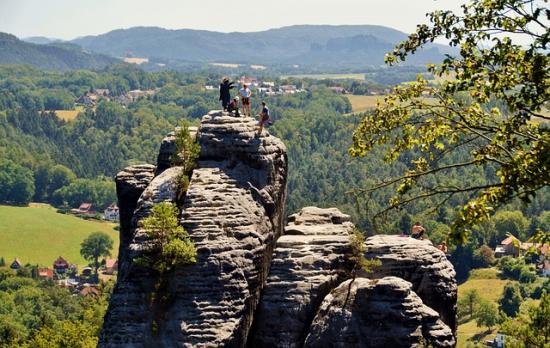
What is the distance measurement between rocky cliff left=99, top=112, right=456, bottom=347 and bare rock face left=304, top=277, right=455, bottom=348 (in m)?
0.04

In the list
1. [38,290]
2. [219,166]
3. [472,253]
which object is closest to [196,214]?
[219,166]

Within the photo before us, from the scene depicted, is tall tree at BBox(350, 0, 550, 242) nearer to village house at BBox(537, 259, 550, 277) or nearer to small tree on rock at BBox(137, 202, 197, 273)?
small tree on rock at BBox(137, 202, 197, 273)

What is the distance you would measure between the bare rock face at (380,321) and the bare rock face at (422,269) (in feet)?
9.20

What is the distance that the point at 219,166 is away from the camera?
3731 centimetres

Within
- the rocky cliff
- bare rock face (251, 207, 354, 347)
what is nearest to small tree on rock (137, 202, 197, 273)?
the rocky cliff

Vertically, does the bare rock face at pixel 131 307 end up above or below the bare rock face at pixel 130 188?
below

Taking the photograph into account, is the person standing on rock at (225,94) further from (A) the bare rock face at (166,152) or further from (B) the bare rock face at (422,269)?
(B) the bare rock face at (422,269)

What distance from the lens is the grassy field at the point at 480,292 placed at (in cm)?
14738

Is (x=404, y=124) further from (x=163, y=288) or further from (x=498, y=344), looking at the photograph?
(x=498, y=344)

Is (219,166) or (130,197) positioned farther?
(130,197)

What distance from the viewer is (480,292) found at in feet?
566

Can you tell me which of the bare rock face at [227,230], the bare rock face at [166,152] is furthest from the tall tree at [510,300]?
the bare rock face at [227,230]

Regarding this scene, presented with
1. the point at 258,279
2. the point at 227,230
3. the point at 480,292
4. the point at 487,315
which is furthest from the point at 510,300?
the point at 227,230

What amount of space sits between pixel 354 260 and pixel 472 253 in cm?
16663
